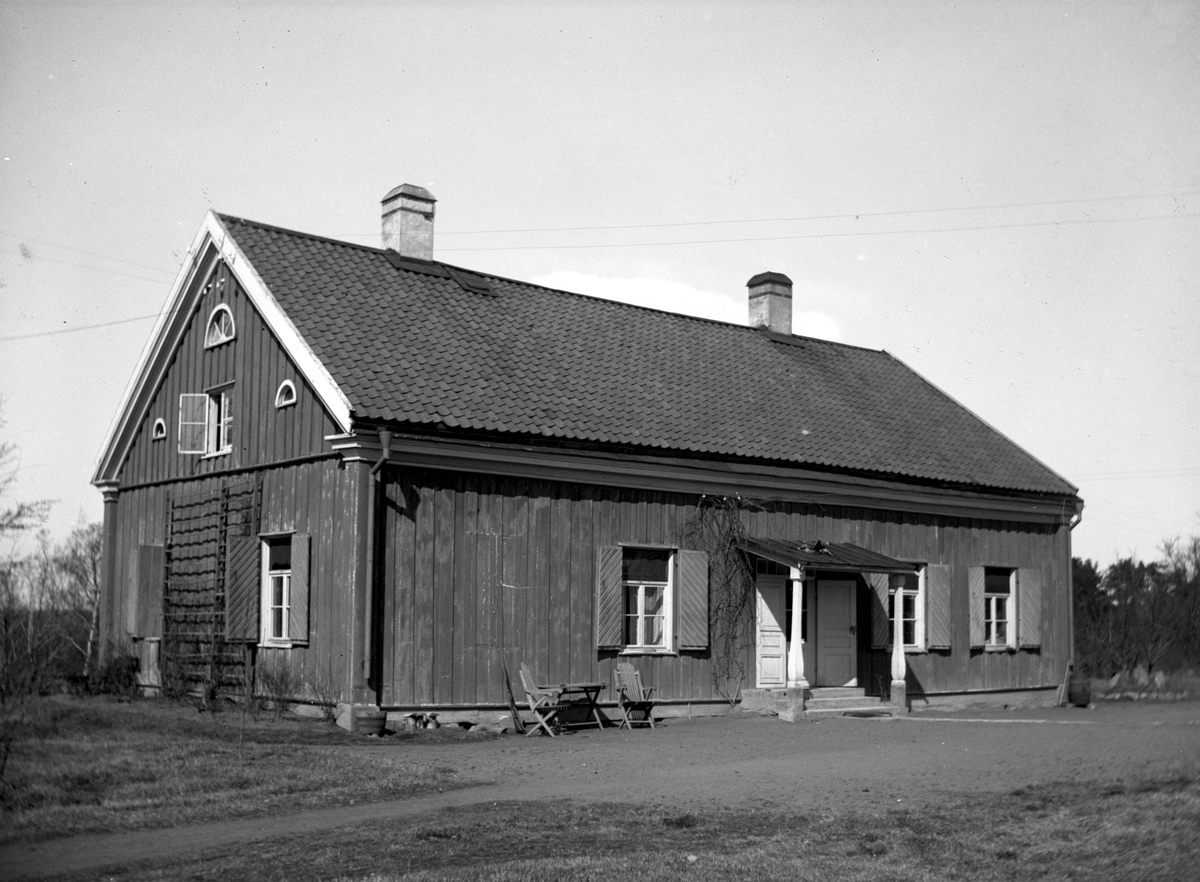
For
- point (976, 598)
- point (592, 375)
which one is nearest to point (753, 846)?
point (592, 375)

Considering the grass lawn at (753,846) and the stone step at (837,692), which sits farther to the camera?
the stone step at (837,692)

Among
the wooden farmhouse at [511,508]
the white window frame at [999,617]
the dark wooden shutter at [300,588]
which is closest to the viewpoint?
the wooden farmhouse at [511,508]

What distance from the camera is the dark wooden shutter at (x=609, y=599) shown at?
1956cm

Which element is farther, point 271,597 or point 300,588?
point 271,597

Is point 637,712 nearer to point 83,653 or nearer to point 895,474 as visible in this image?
point 895,474

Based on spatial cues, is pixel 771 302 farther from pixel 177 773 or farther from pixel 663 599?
pixel 177 773

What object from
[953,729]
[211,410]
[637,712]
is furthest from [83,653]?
[953,729]

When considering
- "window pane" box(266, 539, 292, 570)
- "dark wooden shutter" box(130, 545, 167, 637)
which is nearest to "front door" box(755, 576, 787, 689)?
"window pane" box(266, 539, 292, 570)

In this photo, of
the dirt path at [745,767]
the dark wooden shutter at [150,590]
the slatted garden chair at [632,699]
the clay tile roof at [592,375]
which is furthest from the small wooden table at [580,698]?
the dark wooden shutter at [150,590]

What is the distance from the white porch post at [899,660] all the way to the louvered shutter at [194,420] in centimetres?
1178

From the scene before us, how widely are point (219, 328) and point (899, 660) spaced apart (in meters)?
12.3

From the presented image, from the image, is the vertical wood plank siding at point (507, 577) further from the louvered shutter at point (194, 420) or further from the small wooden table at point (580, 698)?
the louvered shutter at point (194, 420)

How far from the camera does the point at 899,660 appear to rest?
22625 mm

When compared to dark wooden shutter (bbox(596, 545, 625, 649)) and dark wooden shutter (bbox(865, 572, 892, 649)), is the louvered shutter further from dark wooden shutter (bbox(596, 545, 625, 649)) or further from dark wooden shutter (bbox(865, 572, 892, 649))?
dark wooden shutter (bbox(865, 572, 892, 649))
